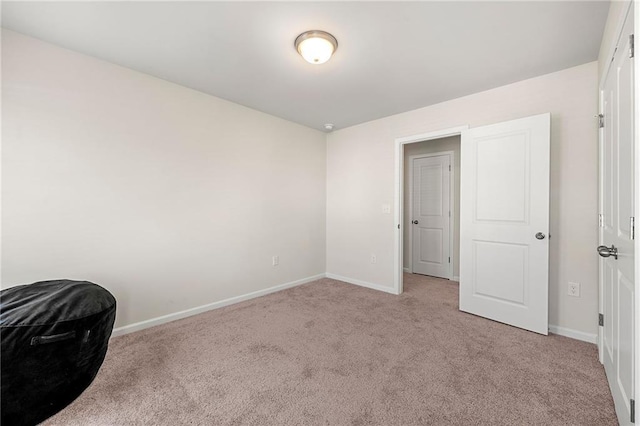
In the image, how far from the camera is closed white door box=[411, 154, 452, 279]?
14.6 feet

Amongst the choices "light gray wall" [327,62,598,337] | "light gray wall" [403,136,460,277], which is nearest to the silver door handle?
"light gray wall" [327,62,598,337]

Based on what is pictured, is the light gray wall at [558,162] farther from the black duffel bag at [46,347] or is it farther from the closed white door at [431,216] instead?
the black duffel bag at [46,347]

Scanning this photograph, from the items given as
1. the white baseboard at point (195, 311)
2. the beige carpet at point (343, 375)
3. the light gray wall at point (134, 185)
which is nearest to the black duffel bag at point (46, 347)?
the beige carpet at point (343, 375)

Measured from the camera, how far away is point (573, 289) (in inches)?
93.0

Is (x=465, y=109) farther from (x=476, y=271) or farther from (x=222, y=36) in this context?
(x=222, y=36)

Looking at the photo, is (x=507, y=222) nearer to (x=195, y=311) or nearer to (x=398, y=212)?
(x=398, y=212)

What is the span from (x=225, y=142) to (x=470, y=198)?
2.81m

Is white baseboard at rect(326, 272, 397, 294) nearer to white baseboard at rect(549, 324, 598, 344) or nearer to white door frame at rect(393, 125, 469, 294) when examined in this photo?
white door frame at rect(393, 125, 469, 294)

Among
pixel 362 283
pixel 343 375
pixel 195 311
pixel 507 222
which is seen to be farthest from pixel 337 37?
pixel 362 283

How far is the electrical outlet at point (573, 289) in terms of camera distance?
7.68 ft

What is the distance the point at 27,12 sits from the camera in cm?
174

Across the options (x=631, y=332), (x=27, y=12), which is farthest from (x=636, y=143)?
(x=27, y=12)

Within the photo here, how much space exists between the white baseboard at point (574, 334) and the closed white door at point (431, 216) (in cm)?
192

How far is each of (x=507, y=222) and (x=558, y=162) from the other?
2.21 ft
